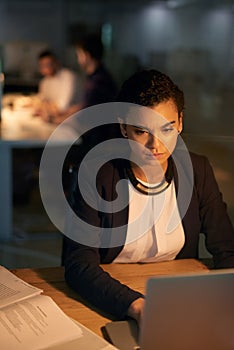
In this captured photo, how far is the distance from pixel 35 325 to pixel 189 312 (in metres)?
0.39

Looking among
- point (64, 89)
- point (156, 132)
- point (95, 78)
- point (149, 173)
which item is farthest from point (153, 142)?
point (64, 89)

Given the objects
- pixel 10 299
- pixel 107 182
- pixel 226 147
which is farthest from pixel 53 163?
pixel 10 299

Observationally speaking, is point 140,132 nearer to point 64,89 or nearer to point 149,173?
point 149,173

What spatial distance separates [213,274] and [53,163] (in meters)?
2.90

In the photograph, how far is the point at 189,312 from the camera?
1006 millimetres

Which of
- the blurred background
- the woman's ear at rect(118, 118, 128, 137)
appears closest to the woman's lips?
the woman's ear at rect(118, 118, 128, 137)

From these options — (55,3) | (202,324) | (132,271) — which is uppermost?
(55,3)

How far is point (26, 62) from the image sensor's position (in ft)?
22.3

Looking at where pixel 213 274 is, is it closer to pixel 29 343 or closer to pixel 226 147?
pixel 29 343

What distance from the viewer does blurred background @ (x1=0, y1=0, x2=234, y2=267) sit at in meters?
5.33

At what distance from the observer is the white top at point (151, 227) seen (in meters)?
1.56

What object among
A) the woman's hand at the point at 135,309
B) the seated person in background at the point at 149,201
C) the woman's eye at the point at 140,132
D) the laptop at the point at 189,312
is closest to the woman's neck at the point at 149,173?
the seated person in background at the point at 149,201

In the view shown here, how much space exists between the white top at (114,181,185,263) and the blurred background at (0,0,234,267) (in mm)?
2939

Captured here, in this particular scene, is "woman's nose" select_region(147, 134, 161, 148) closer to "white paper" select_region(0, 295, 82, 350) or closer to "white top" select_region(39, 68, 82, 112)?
"white paper" select_region(0, 295, 82, 350)
